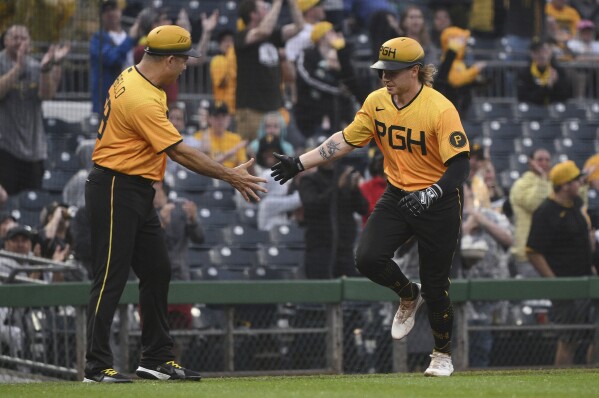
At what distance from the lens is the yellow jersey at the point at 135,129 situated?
312 inches

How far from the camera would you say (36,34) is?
11719 millimetres

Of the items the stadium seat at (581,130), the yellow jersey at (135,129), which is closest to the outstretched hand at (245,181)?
the yellow jersey at (135,129)

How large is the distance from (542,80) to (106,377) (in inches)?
350

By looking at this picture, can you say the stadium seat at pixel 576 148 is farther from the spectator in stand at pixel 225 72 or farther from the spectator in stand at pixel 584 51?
the spectator in stand at pixel 225 72

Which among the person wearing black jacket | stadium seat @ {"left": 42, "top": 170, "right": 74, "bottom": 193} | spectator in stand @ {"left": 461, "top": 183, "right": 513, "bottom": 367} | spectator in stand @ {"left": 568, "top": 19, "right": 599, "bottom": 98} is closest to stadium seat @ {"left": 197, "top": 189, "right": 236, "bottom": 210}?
the person wearing black jacket

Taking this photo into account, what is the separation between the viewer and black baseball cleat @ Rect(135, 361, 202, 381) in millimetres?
8320

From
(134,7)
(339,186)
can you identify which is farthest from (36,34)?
(339,186)

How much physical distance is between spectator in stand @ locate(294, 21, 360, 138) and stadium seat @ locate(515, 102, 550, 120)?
14.1 feet

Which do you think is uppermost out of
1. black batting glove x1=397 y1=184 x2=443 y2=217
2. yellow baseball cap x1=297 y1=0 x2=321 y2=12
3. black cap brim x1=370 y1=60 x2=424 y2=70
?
yellow baseball cap x1=297 y1=0 x2=321 y2=12

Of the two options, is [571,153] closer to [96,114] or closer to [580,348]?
[580,348]

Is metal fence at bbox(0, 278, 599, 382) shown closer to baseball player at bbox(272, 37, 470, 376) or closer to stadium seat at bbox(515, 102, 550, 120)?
baseball player at bbox(272, 37, 470, 376)

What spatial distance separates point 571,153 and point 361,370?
192 inches

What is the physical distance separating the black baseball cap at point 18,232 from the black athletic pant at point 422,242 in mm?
4246

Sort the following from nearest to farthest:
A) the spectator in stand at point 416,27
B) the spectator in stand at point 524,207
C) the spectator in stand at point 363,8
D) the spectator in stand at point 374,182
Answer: the spectator in stand at point 374,182
the spectator in stand at point 524,207
the spectator in stand at point 416,27
the spectator in stand at point 363,8
